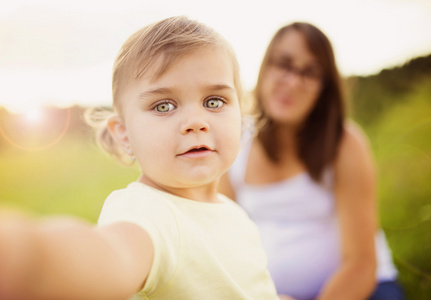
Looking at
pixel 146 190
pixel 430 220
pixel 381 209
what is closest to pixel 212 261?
pixel 146 190

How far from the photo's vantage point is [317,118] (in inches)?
115

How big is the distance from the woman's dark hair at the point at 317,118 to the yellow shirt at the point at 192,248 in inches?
62.7

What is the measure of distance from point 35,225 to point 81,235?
0.10 meters

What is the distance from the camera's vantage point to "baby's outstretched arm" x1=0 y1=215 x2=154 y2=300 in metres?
0.54

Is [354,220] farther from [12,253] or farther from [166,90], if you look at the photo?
[12,253]

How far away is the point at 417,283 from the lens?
3555 millimetres

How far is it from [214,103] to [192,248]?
446mm

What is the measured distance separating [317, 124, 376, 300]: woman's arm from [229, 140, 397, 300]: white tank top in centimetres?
10

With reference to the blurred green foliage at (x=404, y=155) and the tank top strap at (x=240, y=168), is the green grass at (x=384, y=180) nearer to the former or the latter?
the blurred green foliage at (x=404, y=155)

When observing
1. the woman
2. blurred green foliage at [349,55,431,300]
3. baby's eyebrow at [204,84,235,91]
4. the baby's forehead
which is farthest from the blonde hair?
blurred green foliage at [349,55,431,300]

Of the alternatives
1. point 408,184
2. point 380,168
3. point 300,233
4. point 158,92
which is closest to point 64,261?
point 158,92

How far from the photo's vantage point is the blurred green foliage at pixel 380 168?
488cm

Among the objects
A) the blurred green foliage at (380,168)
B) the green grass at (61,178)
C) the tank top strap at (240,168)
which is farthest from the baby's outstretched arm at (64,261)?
the green grass at (61,178)

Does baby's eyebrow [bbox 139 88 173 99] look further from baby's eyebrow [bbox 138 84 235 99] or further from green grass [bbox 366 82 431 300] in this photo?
green grass [bbox 366 82 431 300]
